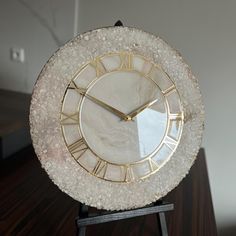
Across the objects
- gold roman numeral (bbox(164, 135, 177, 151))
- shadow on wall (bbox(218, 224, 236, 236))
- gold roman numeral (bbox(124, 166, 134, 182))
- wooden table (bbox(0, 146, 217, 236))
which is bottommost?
shadow on wall (bbox(218, 224, 236, 236))

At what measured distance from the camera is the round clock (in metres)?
0.65

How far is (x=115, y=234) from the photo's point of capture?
0.81 meters

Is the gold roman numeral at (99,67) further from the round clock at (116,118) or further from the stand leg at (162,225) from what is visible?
the stand leg at (162,225)

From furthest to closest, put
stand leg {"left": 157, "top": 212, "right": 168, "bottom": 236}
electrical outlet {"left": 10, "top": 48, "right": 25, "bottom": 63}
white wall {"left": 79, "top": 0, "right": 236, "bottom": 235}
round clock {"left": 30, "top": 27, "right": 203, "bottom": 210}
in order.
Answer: electrical outlet {"left": 10, "top": 48, "right": 25, "bottom": 63}, white wall {"left": 79, "top": 0, "right": 236, "bottom": 235}, stand leg {"left": 157, "top": 212, "right": 168, "bottom": 236}, round clock {"left": 30, "top": 27, "right": 203, "bottom": 210}

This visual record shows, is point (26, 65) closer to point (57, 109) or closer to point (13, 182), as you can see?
point (13, 182)

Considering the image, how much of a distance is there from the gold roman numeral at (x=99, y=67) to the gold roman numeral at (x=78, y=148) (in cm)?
15

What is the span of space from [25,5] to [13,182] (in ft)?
3.35

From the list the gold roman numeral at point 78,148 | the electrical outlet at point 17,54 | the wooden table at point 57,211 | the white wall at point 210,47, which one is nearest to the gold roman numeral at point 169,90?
the gold roman numeral at point 78,148

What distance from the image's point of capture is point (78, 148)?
667mm

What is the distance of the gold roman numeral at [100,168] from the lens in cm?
68

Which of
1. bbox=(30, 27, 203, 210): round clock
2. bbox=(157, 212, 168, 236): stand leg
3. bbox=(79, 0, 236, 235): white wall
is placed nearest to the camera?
bbox=(30, 27, 203, 210): round clock

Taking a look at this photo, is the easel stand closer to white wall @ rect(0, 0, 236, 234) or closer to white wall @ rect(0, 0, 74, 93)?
white wall @ rect(0, 0, 236, 234)

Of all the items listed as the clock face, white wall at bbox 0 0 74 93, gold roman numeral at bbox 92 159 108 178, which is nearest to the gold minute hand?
the clock face

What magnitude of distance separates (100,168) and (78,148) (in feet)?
0.21
